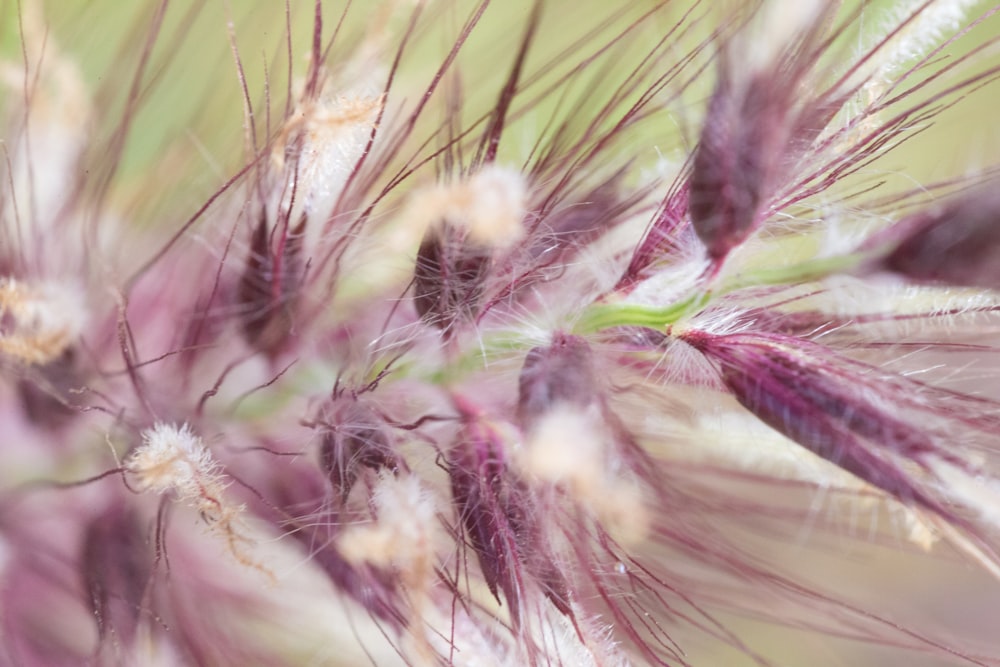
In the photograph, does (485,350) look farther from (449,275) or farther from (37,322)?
(37,322)

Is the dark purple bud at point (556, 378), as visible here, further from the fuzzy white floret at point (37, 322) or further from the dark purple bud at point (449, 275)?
the fuzzy white floret at point (37, 322)

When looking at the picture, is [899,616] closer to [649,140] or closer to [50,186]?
[649,140]

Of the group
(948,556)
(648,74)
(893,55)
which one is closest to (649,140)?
(648,74)

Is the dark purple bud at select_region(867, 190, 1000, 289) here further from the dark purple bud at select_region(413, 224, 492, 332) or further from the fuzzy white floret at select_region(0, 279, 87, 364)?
the fuzzy white floret at select_region(0, 279, 87, 364)

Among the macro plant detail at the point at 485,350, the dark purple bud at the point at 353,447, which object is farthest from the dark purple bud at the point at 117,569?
the dark purple bud at the point at 353,447

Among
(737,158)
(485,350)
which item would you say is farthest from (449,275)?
(737,158)

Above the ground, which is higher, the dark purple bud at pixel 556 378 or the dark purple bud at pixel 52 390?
the dark purple bud at pixel 52 390

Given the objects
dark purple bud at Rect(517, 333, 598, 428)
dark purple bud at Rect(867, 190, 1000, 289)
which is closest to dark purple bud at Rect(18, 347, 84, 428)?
dark purple bud at Rect(517, 333, 598, 428)
